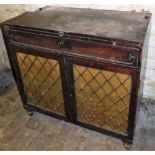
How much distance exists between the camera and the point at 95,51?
1398 millimetres

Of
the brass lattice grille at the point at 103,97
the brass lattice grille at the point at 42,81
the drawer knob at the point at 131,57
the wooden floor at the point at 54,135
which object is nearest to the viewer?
the drawer knob at the point at 131,57

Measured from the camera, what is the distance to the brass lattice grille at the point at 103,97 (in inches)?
58.1

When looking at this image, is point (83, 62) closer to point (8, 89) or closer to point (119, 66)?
point (119, 66)

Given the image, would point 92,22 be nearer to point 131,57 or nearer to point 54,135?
point 131,57

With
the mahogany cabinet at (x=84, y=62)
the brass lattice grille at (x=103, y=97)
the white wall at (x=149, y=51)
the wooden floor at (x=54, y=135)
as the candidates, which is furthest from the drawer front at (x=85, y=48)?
the wooden floor at (x=54, y=135)

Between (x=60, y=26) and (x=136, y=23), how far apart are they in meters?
0.53

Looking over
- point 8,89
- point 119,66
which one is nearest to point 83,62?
point 119,66

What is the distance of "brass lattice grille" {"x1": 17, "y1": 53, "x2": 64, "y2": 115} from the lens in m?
1.67

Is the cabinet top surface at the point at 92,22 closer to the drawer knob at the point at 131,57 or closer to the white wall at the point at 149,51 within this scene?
the drawer knob at the point at 131,57

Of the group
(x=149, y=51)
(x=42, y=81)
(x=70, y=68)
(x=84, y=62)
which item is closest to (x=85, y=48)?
(x=84, y=62)

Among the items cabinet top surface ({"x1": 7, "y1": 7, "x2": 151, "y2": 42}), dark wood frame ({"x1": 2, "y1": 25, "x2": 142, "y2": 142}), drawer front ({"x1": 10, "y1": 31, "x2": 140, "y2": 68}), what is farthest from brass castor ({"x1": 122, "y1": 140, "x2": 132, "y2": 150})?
cabinet top surface ({"x1": 7, "y1": 7, "x2": 151, "y2": 42})

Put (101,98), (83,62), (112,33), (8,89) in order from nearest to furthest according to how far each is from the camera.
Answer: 1. (112,33)
2. (83,62)
3. (101,98)
4. (8,89)

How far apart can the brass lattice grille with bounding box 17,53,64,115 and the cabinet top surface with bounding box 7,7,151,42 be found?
27 centimetres
